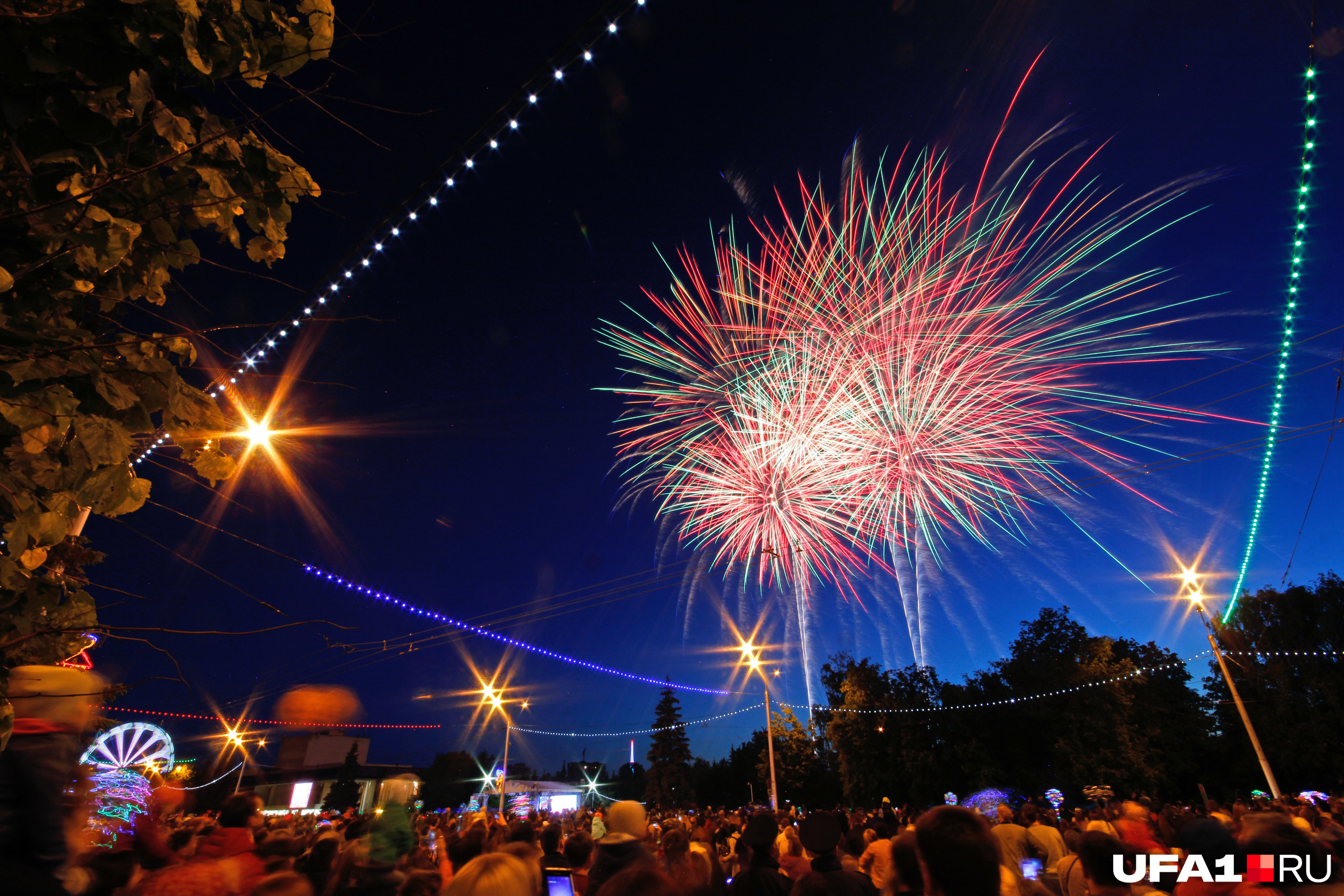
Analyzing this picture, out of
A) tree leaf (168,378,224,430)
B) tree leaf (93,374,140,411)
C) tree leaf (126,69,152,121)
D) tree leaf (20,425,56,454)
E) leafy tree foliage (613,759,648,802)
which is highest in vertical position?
tree leaf (126,69,152,121)

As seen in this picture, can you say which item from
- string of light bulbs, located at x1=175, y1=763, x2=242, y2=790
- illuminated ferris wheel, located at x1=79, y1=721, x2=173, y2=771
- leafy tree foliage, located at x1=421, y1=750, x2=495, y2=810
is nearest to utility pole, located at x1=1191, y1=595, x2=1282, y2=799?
illuminated ferris wheel, located at x1=79, y1=721, x2=173, y2=771

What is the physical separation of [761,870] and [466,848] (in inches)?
94.1

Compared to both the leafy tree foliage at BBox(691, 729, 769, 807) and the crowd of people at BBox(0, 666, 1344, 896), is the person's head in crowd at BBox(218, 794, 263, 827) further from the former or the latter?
the leafy tree foliage at BBox(691, 729, 769, 807)

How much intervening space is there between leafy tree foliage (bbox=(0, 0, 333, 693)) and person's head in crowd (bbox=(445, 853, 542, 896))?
72.5 inches

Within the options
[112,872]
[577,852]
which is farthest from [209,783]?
[577,852]

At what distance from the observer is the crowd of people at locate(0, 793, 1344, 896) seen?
259 cm

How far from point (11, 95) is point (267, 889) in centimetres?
326

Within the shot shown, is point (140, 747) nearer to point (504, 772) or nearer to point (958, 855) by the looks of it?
point (504, 772)

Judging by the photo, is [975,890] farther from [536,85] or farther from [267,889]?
[536,85]

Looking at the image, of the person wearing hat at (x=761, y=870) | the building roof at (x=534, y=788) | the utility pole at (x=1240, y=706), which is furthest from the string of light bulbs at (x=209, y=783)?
the utility pole at (x=1240, y=706)

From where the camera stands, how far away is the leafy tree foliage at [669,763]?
63219 millimetres

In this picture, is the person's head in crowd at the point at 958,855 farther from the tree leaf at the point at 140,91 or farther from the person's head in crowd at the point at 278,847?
the person's head in crowd at the point at 278,847

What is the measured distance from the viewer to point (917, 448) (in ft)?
52.0

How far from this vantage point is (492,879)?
2818mm
